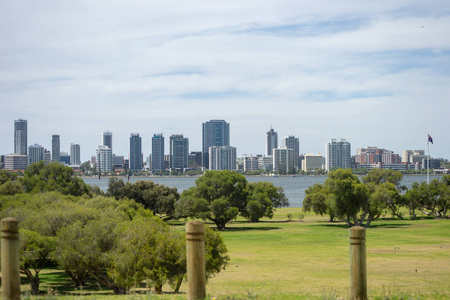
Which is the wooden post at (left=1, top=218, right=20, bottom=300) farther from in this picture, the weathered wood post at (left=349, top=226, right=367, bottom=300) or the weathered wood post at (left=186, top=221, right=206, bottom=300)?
the weathered wood post at (left=349, top=226, right=367, bottom=300)

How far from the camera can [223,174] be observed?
7456cm

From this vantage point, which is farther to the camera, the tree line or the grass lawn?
the tree line

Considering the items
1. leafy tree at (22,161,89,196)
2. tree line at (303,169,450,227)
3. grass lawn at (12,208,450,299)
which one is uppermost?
leafy tree at (22,161,89,196)

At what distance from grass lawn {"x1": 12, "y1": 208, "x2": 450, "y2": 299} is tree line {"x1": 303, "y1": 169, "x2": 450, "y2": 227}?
2562 mm

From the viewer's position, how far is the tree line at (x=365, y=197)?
2579 inches

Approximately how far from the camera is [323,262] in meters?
37.7

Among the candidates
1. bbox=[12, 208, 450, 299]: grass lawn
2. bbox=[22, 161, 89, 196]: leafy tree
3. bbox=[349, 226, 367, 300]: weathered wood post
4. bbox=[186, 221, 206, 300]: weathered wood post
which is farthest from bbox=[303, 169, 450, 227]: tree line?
Result: bbox=[186, 221, 206, 300]: weathered wood post

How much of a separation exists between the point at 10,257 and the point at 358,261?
5.86m

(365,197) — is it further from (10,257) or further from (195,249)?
(10,257)

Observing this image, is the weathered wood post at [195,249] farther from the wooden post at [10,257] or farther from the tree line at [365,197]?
the tree line at [365,197]

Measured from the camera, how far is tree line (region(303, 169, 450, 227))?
2579 inches

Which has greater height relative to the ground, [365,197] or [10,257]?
[10,257]

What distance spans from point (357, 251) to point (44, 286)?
79.3ft

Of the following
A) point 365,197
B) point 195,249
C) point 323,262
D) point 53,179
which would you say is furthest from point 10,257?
point 53,179
